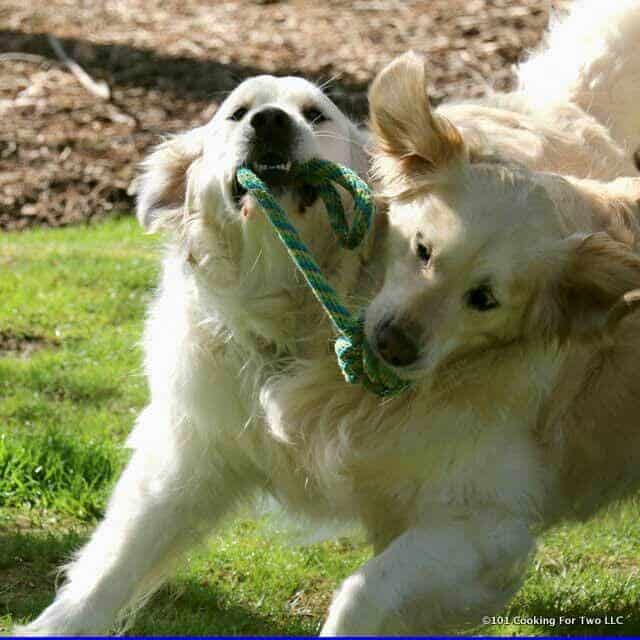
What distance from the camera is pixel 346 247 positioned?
4.39 metres

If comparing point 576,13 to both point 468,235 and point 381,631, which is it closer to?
point 468,235

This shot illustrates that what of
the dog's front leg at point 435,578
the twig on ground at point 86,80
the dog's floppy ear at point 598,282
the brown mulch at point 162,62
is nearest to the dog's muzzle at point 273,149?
the dog's floppy ear at point 598,282

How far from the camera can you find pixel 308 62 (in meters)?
12.1

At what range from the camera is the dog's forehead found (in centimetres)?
470

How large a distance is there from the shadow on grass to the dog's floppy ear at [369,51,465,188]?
6.10 feet

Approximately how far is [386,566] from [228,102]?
1.69 metres

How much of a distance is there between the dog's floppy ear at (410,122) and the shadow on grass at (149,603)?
1.86m

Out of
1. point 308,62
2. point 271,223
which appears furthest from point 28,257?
point 271,223

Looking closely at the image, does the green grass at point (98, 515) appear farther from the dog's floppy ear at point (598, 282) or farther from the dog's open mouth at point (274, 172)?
the dog's open mouth at point (274, 172)

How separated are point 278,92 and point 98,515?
2.26 metres

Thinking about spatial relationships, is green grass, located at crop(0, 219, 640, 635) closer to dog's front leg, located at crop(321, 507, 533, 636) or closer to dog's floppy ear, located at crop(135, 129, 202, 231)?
dog's front leg, located at crop(321, 507, 533, 636)

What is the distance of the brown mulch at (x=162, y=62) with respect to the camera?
10.5 m

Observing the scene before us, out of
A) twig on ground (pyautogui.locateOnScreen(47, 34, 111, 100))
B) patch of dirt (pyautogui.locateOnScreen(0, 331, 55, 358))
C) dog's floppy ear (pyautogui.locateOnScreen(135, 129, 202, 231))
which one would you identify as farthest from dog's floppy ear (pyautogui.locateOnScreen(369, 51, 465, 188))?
twig on ground (pyautogui.locateOnScreen(47, 34, 111, 100))

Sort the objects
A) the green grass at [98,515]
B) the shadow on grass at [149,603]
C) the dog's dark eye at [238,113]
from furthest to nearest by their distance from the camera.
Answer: the green grass at [98,515], the shadow on grass at [149,603], the dog's dark eye at [238,113]
